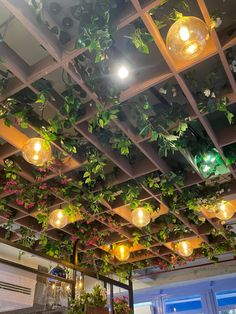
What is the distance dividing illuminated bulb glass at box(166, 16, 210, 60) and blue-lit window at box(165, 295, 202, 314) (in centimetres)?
536

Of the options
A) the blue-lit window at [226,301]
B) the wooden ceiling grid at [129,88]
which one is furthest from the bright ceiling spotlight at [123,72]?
the blue-lit window at [226,301]

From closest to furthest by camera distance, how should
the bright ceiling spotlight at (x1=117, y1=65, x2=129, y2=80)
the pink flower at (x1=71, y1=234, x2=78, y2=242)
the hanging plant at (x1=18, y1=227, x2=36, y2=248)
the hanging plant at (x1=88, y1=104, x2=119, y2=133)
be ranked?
the bright ceiling spotlight at (x1=117, y1=65, x2=129, y2=80) < the hanging plant at (x1=88, y1=104, x2=119, y2=133) < the hanging plant at (x1=18, y1=227, x2=36, y2=248) < the pink flower at (x1=71, y1=234, x2=78, y2=242)

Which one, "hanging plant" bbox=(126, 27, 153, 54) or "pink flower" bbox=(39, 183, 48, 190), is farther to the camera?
"pink flower" bbox=(39, 183, 48, 190)

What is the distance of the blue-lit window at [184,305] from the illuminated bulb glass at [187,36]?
5.36 meters

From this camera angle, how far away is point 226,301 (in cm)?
558

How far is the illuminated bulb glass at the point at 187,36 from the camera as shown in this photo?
5.24 ft

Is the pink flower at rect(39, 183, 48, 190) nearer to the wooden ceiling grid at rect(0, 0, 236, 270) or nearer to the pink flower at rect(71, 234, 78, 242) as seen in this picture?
the wooden ceiling grid at rect(0, 0, 236, 270)

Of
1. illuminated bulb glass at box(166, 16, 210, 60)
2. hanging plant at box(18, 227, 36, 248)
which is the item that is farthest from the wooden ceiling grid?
hanging plant at box(18, 227, 36, 248)

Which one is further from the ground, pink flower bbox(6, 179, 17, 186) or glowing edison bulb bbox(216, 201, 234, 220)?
pink flower bbox(6, 179, 17, 186)

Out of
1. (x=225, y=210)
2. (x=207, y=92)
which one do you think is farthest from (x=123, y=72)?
(x=225, y=210)

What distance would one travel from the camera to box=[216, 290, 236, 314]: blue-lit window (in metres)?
5.39

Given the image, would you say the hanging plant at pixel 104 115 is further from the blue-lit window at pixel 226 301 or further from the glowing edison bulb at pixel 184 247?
the blue-lit window at pixel 226 301

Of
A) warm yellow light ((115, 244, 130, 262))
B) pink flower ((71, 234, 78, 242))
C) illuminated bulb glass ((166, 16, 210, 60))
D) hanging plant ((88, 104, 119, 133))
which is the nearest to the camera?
illuminated bulb glass ((166, 16, 210, 60))

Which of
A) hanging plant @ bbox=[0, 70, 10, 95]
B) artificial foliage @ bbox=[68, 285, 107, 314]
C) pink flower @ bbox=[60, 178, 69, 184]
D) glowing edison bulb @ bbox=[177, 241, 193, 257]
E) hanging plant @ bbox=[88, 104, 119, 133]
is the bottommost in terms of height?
artificial foliage @ bbox=[68, 285, 107, 314]
